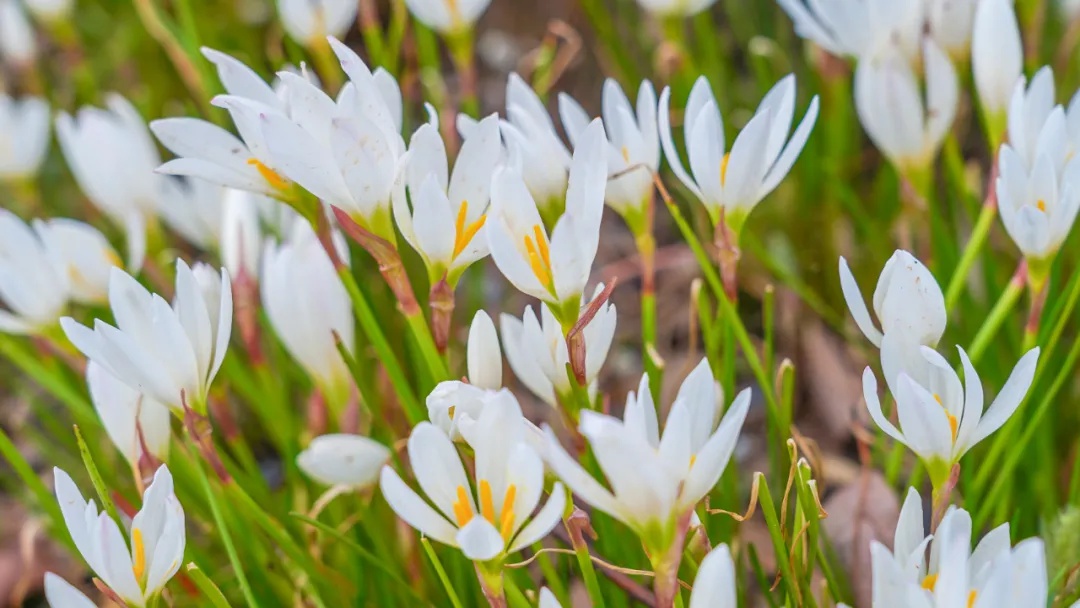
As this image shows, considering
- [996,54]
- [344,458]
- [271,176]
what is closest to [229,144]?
[271,176]

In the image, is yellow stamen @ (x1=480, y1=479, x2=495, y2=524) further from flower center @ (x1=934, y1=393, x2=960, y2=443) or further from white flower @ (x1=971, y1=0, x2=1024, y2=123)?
white flower @ (x1=971, y1=0, x2=1024, y2=123)

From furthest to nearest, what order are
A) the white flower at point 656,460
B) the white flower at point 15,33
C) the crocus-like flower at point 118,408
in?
1. the white flower at point 15,33
2. the crocus-like flower at point 118,408
3. the white flower at point 656,460

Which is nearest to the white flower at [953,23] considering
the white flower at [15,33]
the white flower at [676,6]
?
the white flower at [676,6]

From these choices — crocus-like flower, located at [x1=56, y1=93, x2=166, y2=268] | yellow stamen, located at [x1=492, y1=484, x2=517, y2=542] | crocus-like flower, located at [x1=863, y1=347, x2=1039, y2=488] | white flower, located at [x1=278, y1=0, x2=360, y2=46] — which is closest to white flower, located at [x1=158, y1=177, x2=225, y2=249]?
crocus-like flower, located at [x1=56, y1=93, x2=166, y2=268]

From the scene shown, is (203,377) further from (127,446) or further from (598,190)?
(598,190)

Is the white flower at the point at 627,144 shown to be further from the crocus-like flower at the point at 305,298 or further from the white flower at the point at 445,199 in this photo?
the crocus-like flower at the point at 305,298

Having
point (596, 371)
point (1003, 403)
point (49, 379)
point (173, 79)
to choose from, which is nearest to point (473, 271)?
point (49, 379)

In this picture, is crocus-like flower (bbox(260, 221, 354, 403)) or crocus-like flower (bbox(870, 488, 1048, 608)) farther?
crocus-like flower (bbox(260, 221, 354, 403))
